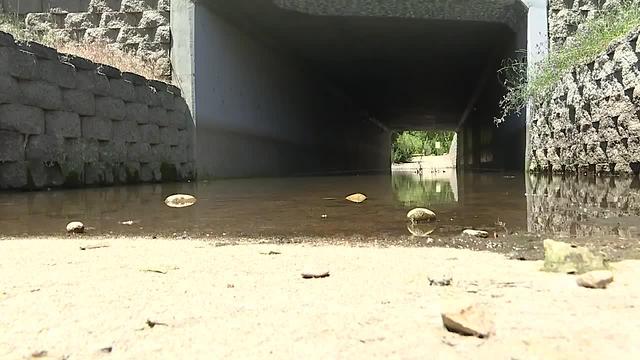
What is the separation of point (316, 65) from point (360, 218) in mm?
14318

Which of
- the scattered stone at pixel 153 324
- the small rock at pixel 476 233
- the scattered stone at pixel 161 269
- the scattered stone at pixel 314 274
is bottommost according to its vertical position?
the scattered stone at pixel 153 324

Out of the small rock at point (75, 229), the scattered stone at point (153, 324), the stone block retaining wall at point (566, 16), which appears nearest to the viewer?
the scattered stone at point (153, 324)

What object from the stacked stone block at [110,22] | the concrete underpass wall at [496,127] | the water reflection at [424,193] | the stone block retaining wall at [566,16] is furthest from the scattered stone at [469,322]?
the concrete underpass wall at [496,127]

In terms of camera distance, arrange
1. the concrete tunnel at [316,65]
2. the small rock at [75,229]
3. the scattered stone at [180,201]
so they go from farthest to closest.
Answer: the concrete tunnel at [316,65] → the scattered stone at [180,201] → the small rock at [75,229]

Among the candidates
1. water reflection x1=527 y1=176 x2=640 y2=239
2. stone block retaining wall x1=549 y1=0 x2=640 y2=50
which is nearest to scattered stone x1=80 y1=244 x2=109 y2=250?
water reflection x1=527 y1=176 x2=640 y2=239

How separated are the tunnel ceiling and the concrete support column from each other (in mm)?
390

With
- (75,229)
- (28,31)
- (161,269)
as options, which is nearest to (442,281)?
(161,269)

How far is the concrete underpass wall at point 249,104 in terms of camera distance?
10538 mm

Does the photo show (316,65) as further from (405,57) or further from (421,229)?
(421,229)

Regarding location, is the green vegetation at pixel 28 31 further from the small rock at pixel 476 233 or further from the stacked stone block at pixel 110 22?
the small rock at pixel 476 233

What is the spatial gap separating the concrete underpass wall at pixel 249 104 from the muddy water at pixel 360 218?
15.7 ft

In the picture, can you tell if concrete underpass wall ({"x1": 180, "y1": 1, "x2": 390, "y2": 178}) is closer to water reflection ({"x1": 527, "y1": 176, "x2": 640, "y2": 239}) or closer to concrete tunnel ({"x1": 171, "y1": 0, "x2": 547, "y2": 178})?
concrete tunnel ({"x1": 171, "y1": 0, "x2": 547, "y2": 178})

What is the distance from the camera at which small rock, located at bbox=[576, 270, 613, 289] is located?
1.90 metres

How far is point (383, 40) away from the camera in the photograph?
14398 mm
